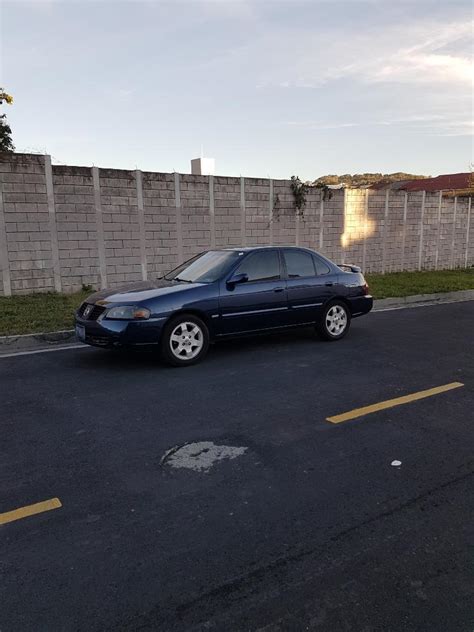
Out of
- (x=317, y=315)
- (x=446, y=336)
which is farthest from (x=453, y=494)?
(x=446, y=336)

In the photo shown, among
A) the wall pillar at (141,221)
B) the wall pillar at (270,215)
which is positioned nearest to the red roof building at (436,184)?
the wall pillar at (270,215)

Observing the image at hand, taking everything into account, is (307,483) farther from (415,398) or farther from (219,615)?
(415,398)

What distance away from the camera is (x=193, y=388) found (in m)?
5.71

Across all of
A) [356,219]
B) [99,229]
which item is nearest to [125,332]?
[99,229]

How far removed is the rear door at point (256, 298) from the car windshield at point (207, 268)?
195 millimetres

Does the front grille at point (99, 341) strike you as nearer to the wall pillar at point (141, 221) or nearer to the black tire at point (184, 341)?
the black tire at point (184, 341)

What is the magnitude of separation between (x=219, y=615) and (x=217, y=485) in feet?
3.96

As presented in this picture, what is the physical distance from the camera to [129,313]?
247 inches

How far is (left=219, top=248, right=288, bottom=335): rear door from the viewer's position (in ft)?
22.9

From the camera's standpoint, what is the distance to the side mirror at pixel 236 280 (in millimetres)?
7004

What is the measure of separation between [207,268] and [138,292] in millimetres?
1187

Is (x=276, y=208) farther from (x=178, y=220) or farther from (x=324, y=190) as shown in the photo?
(x=178, y=220)

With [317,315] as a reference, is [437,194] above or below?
above

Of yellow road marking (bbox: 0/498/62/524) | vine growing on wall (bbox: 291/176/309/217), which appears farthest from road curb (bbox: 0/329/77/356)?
vine growing on wall (bbox: 291/176/309/217)
